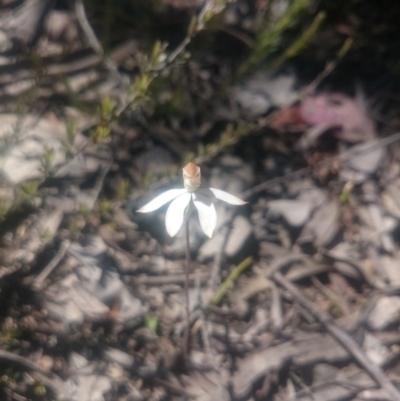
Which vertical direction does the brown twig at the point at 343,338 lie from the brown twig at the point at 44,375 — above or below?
above

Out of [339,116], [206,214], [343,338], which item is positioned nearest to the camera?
[206,214]

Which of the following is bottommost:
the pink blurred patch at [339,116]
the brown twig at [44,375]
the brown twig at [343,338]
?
the brown twig at [44,375]

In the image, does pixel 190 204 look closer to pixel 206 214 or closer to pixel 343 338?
pixel 206 214

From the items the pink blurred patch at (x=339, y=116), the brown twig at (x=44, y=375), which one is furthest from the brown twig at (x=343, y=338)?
the brown twig at (x=44, y=375)

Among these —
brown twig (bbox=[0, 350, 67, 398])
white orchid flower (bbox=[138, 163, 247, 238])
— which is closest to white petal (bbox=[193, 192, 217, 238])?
white orchid flower (bbox=[138, 163, 247, 238])

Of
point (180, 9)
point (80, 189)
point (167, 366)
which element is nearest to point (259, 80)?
point (180, 9)

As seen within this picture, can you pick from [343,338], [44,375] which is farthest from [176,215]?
[343,338]

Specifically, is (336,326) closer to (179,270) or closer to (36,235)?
(179,270)

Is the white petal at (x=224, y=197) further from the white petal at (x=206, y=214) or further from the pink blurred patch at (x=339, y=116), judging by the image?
the pink blurred patch at (x=339, y=116)
